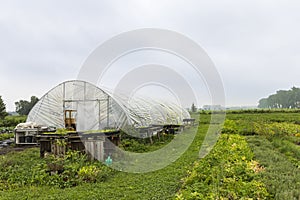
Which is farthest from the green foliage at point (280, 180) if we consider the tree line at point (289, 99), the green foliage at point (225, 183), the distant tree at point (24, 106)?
the tree line at point (289, 99)

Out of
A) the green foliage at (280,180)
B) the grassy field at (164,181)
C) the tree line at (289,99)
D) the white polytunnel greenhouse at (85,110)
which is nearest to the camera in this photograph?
the green foliage at (280,180)

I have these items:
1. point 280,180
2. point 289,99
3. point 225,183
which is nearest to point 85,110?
point 225,183

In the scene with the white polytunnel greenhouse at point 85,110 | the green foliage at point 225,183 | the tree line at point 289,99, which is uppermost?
the tree line at point 289,99

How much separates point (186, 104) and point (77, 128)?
14.7 metres

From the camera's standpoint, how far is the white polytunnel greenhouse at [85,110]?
1280cm

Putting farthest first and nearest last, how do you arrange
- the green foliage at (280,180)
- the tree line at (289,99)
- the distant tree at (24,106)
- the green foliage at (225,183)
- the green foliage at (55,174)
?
the tree line at (289,99) → the distant tree at (24,106) → the green foliage at (55,174) → the green foliage at (225,183) → the green foliage at (280,180)

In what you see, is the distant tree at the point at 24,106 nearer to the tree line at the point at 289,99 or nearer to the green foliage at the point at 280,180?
the green foliage at the point at 280,180

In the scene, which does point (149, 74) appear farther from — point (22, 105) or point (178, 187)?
point (22, 105)

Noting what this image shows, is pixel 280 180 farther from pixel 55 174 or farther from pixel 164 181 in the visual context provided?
pixel 55 174

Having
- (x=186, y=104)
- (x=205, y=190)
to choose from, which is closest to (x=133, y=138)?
(x=205, y=190)

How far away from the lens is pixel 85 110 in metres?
13.4

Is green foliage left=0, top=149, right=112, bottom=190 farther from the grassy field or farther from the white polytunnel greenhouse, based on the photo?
the white polytunnel greenhouse

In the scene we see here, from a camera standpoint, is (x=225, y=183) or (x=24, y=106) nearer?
(x=225, y=183)

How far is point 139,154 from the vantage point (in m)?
10.1
